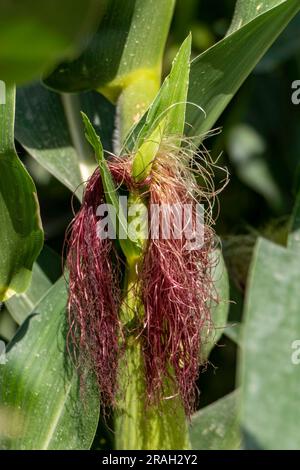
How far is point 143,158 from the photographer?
0.63 meters

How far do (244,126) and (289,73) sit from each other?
150 millimetres

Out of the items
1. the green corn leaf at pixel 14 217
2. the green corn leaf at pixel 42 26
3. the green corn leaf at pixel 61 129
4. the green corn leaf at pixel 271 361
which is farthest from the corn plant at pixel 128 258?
the green corn leaf at pixel 42 26

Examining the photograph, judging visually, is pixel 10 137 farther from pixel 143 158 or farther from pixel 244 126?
pixel 244 126

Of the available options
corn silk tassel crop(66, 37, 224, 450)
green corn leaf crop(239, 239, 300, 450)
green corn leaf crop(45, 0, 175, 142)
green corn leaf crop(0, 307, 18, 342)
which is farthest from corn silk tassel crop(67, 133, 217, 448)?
green corn leaf crop(0, 307, 18, 342)

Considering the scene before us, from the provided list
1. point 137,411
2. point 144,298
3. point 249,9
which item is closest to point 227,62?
point 249,9

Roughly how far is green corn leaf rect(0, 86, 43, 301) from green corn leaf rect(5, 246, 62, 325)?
0.41 ft

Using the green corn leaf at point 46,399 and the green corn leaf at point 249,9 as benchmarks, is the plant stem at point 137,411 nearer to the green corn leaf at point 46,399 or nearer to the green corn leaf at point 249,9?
the green corn leaf at point 46,399

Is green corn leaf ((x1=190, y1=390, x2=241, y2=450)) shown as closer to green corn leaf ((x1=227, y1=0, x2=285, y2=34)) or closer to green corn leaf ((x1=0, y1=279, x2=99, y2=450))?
green corn leaf ((x1=0, y1=279, x2=99, y2=450))

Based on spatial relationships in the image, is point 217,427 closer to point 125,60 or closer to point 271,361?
point 125,60

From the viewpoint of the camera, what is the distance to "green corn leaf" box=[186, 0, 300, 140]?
25.9 inches

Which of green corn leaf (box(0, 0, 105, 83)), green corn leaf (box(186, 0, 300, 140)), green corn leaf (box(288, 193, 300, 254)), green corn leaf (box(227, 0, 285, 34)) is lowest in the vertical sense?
green corn leaf (box(288, 193, 300, 254))

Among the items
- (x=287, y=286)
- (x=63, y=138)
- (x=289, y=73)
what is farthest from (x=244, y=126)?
(x=287, y=286)

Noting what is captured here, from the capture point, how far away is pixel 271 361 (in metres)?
0.33
